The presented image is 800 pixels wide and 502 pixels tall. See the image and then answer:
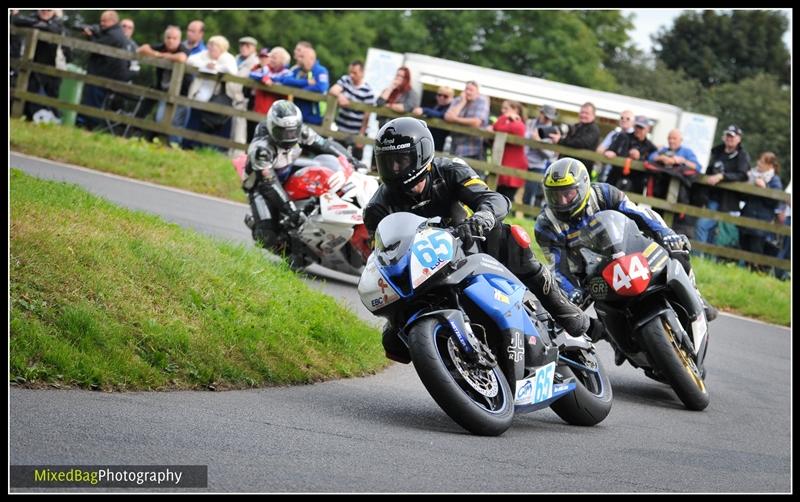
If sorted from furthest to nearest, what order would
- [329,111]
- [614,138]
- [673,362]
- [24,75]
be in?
[24,75] → [329,111] → [614,138] → [673,362]

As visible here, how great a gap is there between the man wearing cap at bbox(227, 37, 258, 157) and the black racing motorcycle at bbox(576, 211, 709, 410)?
11.2m

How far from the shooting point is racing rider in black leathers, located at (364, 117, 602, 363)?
7.55 metres

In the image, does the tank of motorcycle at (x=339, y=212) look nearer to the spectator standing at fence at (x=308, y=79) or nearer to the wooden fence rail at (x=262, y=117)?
the wooden fence rail at (x=262, y=117)

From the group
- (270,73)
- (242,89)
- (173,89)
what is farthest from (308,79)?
(173,89)

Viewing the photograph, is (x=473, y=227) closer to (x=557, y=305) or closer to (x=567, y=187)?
(x=557, y=305)

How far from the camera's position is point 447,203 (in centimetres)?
804

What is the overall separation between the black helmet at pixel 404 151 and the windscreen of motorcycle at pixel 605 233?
6.81 ft

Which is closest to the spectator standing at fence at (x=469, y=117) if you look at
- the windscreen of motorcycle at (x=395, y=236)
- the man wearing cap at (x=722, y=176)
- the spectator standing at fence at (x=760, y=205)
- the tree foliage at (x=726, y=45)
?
the man wearing cap at (x=722, y=176)

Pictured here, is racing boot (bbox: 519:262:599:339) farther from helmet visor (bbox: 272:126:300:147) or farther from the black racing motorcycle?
helmet visor (bbox: 272:126:300:147)

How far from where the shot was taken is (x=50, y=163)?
17.9 meters

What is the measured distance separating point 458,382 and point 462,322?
12.8 inches

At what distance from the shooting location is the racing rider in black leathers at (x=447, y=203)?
7551 mm
